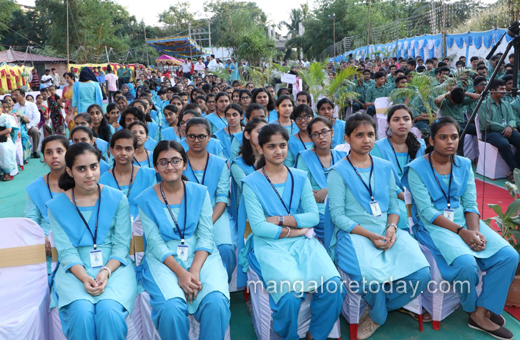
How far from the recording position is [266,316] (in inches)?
99.0

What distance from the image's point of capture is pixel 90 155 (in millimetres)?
2535

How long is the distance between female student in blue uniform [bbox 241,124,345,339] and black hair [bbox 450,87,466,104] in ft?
12.4

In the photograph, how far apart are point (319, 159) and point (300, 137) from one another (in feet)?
2.08

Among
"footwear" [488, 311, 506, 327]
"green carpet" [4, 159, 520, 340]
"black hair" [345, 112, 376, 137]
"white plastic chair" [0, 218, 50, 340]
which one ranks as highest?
"black hair" [345, 112, 376, 137]

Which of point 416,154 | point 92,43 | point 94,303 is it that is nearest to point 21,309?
point 94,303

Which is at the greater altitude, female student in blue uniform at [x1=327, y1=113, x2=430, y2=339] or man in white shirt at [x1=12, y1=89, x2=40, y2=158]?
man in white shirt at [x1=12, y1=89, x2=40, y2=158]

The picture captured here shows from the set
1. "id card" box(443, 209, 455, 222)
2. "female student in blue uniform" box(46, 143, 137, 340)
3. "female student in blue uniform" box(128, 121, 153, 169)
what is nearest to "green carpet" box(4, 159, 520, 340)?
"id card" box(443, 209, 455, 222)

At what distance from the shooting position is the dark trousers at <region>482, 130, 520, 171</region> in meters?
5.38

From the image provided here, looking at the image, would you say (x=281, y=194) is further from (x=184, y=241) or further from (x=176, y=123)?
(x=176, y=123)

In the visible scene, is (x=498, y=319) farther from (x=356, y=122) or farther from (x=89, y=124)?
(x=89, y=124)

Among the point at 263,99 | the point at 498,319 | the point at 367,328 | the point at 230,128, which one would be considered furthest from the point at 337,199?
the point at 263,99

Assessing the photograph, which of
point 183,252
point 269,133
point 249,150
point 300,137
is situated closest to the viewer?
point 183,252

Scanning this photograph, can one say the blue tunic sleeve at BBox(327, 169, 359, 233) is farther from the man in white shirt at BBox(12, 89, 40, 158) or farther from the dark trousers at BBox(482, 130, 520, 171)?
the man in white shirt at BBox(12, 89, 40, 158)

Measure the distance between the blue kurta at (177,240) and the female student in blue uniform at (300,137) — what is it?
147 centimetres
